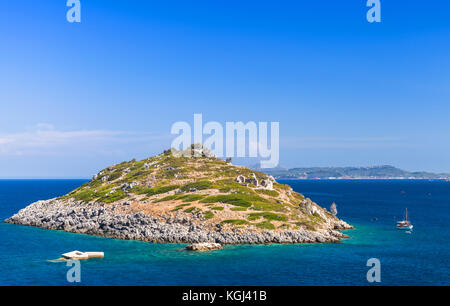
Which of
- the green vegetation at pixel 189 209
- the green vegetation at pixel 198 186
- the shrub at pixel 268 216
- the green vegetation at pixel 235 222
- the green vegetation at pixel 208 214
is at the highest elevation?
the green vegetation at pixel 198 186

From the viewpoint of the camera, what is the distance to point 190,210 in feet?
312

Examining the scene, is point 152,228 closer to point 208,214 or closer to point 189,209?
point 189,209

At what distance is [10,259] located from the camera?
66.7 meters

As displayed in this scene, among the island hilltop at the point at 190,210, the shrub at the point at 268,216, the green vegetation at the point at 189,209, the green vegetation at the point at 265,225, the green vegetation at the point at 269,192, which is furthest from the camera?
the green vegetation at the point at 269,192

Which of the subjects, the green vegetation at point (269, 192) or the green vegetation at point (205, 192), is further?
the green vegetation at point (269, 192)

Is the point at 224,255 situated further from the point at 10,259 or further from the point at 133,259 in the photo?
the point at 10,259

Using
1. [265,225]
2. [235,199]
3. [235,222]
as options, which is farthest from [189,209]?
[265,225]

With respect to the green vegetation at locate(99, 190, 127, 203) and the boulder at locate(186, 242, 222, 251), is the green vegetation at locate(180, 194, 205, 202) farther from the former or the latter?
the boulder at locate(186, 242, 222, 251)

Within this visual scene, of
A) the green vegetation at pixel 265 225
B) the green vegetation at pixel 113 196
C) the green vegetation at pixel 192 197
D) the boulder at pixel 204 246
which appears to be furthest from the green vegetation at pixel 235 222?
the green vegetation at pixel 113 196

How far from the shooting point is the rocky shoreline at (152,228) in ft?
273

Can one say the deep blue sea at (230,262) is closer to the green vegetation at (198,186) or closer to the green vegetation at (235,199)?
the green vegetation at (235,199)

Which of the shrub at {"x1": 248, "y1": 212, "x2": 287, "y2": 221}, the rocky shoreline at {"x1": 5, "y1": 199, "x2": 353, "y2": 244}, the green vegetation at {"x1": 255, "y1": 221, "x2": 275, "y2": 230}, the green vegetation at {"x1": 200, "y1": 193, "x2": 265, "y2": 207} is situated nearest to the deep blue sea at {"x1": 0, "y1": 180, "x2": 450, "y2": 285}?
the rocky shoreline at {"x1": 5, "y1": 199, "x2": 353, "y2": 244}

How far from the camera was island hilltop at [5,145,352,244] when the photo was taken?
86.0 meters
